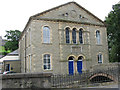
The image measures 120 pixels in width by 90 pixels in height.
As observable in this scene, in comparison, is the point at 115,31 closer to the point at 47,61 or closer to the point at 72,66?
the point at 72,66

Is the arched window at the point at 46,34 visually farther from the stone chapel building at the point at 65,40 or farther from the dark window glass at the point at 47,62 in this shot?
the dark window glass at the point at 47,62

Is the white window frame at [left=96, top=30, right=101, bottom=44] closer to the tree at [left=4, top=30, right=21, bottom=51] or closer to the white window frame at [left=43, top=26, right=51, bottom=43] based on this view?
the white window frame at [left=43, top=26, right=51, bottom=43]

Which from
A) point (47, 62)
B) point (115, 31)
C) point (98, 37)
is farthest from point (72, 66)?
point (115, 31)

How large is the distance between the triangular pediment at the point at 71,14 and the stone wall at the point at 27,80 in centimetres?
975

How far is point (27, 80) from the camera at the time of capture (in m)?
7.91

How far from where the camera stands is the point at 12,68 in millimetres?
27297

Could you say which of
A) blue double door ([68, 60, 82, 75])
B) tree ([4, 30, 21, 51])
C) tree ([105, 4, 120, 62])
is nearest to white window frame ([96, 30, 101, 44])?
blue double door ([68, 60, 82, 75])

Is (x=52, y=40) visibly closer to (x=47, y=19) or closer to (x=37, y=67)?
(x=47, y=19)

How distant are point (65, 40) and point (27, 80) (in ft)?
32.6

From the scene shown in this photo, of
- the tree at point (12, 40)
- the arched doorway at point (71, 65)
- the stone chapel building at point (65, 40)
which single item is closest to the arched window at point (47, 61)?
the stone chapel building at point (65, 40)

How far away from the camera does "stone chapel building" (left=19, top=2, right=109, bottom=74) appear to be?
15.4 m

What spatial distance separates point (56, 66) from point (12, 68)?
15842mm

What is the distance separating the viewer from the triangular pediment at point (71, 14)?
16625 millimetres

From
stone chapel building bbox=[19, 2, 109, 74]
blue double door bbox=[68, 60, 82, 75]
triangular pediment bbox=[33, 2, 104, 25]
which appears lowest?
blue double door bbox=[68, 60, 82, 75]
